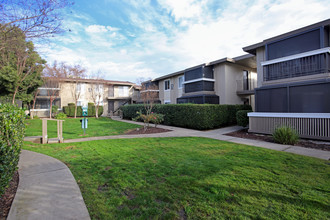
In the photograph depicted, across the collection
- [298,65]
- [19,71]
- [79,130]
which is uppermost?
[19,71]

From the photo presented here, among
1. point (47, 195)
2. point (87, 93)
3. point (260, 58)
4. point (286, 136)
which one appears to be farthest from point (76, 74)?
point (286, 136)

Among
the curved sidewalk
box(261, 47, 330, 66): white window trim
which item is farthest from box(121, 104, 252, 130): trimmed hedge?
the curved sidewalk

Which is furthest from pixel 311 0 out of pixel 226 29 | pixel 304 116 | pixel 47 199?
pixel 47 199

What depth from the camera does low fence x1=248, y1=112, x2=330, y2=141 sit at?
813 cm

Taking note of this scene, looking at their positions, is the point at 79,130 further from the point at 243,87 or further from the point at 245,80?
the point at 245,80

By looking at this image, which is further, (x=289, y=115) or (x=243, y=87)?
(x=243, y=87)

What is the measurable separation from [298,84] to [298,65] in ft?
6.62

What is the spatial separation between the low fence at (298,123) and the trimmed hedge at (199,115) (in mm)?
2662

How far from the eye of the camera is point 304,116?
863 cm

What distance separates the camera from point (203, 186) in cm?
328

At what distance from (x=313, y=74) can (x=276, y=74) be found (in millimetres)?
1985

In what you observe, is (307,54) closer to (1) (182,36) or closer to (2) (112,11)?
(1) (182,36)

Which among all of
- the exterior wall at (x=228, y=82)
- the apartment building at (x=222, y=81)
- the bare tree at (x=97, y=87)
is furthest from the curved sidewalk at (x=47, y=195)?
the bare tree at (x=97, y=87)

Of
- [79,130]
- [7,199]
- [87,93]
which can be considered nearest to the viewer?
[7,199]
